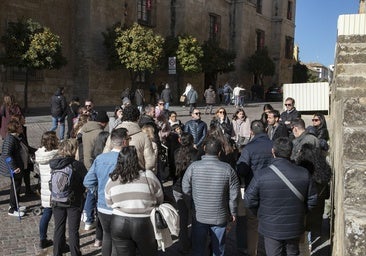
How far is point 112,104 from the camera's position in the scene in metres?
24.5

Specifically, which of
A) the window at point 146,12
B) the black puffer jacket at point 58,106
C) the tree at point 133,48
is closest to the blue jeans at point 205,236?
the black puffer jacket at point 58,106

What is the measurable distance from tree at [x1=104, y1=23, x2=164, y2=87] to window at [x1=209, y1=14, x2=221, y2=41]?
10859 mm

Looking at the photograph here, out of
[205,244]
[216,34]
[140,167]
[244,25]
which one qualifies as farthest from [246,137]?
[244,25]

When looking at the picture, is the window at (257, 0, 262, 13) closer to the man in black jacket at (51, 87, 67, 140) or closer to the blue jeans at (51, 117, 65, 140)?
the man in black jacket at (51, 87, 67, 140)

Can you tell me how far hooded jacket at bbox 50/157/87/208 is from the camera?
4.94 meters

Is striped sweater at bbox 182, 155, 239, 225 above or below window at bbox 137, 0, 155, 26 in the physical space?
below

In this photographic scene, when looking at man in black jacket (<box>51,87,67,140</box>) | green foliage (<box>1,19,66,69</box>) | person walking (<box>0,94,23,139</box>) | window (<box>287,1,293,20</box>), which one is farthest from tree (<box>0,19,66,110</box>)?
window (<box>287,1,293,20</box>)

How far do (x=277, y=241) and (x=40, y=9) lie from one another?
19.8m

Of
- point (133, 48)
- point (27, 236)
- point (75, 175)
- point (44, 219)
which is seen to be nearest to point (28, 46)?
point (133, 48)

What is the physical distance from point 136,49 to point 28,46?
619 centimetres

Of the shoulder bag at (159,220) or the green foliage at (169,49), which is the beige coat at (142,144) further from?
the green foliage at (169,49)

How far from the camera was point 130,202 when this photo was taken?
388 centimetres

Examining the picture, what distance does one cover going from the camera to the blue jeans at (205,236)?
15.1 feet

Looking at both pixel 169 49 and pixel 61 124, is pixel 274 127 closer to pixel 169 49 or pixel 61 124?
pixel 61 124
